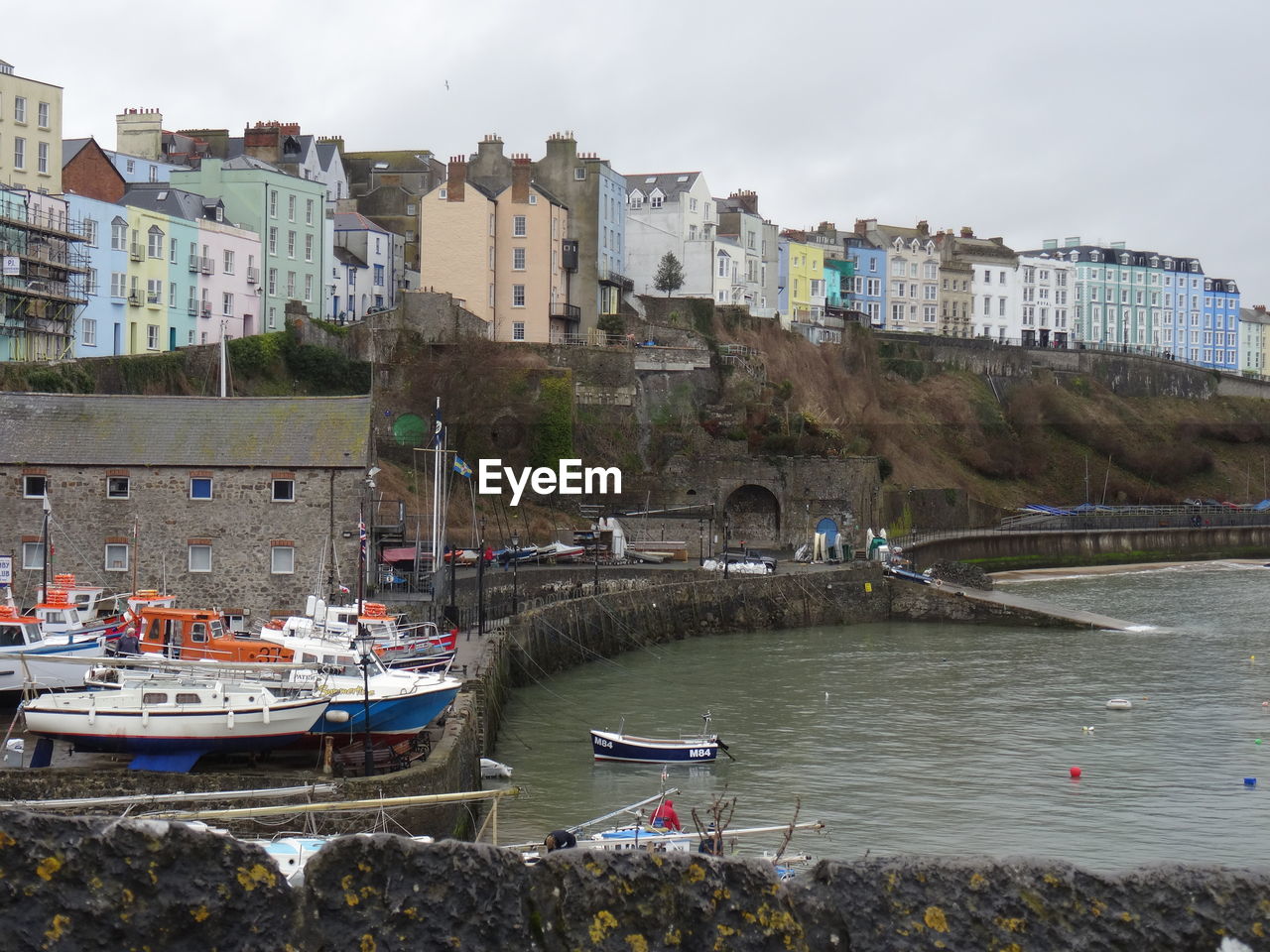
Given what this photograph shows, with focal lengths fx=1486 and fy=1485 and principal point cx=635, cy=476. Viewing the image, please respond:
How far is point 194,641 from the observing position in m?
24.3

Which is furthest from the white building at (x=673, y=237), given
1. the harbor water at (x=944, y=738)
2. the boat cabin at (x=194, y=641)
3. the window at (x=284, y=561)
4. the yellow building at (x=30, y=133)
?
the boat cabin at (x=194, y=641)

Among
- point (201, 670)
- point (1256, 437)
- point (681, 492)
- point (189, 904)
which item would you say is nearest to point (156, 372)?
point (681, 492)

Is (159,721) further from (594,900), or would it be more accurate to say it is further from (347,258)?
(347,258)

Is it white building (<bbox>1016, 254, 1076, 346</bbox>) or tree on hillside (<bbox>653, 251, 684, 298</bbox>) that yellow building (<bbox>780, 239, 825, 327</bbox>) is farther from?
white building (<bbox>1016, 254, 1076, 346</bbox>)

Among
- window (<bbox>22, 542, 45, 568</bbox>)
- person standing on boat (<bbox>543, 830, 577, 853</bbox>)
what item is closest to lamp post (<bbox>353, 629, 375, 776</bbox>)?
person standing on boat (<bbox>543, 830, 577, 853</bbox>)

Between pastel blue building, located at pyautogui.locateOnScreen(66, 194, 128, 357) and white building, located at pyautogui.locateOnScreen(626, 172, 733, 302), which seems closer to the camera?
pastel blue building, located at pyautogui.locateOnScreen(66, 194, 128, 357)

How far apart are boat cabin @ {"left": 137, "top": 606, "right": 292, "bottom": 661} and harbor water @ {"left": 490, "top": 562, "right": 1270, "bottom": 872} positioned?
4.51 m

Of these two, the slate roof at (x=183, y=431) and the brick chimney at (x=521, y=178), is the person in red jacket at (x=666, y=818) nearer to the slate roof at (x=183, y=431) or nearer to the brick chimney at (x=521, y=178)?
the slate roof at (x=183, y=431)

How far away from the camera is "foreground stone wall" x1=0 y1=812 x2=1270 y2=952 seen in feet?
11.5

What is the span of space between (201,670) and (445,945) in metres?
16.5

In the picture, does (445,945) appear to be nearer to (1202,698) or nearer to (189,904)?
(189,904)

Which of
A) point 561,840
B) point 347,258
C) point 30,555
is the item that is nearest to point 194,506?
point 30,555

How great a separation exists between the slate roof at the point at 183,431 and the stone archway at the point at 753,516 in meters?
27.9

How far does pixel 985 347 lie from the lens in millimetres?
93625
